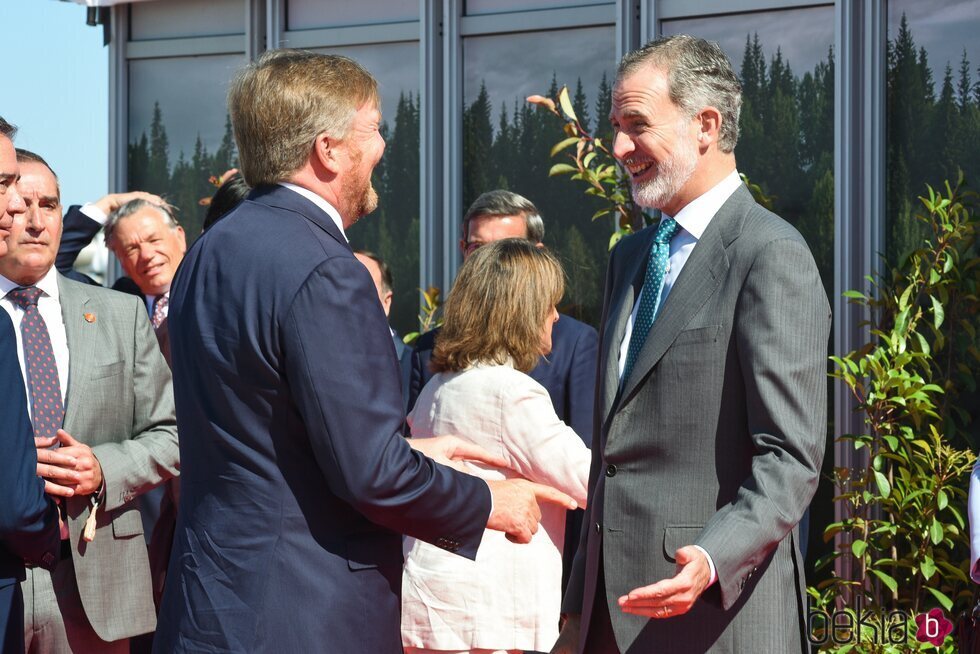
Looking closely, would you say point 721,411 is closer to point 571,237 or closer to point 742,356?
point 742,356

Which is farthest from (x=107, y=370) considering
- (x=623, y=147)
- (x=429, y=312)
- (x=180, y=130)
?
(x=180, y=130)

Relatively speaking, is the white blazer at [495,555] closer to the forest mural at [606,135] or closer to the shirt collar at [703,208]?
the shirt collar at [703,208]

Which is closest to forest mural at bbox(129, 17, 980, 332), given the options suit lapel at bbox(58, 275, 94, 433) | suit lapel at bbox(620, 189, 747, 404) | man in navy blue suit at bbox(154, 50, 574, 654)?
suit lapel at bbox(58, 275, 94, 433)

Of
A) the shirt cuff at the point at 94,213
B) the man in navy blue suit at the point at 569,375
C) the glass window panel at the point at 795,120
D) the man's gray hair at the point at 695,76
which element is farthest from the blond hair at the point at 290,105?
the glass window panel at the point at 795,120

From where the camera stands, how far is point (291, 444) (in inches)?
82.5

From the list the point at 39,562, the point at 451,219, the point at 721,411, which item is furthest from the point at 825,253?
the point at 39,562

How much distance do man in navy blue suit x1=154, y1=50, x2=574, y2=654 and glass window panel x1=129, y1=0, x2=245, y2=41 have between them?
17.4 ft

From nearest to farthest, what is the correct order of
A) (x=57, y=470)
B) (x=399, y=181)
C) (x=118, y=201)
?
(x=57, y=470)
(x=118, y=201)
(x=399, y=181)

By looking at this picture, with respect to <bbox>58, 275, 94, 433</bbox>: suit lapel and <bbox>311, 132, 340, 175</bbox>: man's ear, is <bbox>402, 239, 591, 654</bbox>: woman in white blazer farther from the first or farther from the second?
<bbox>311, 132, 340, 175</bbox>: man's ear

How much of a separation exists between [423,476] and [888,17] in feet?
13.8

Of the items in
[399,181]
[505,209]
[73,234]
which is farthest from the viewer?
[399,181]

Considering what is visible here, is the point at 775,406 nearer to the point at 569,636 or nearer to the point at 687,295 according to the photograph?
the point at 687,295

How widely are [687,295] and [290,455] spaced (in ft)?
2.54

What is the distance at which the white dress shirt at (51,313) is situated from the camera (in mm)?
3344
